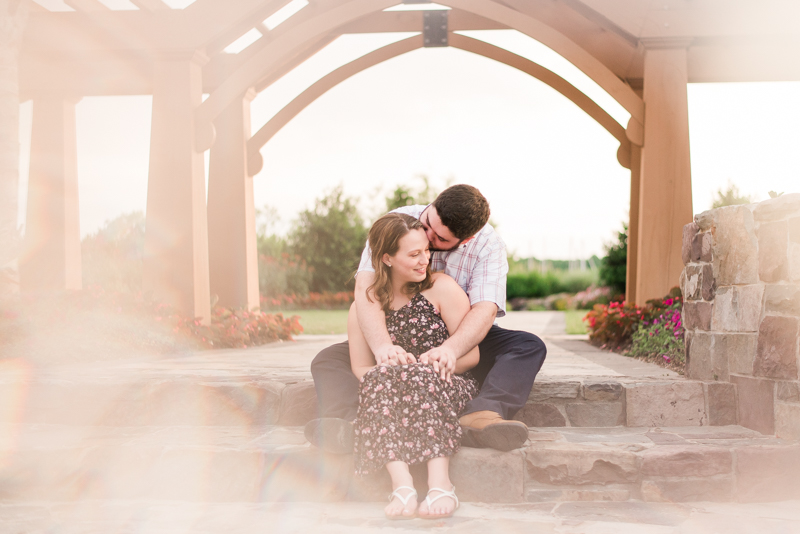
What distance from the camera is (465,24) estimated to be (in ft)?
19.4

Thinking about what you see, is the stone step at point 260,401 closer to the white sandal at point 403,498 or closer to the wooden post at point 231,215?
the white sandal at point 403,498

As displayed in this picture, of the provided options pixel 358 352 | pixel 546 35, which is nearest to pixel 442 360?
pixel 358 352

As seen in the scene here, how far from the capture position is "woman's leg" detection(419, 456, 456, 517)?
201 centimetres

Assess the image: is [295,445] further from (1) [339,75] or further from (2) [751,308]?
(1) [339,75]

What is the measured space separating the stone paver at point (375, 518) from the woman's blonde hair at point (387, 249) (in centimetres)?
82

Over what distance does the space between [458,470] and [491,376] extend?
406mm

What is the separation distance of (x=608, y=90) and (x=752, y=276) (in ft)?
8.80

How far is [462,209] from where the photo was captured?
2.37 meters

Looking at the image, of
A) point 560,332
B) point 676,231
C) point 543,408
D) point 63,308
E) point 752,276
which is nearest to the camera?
point 752,276

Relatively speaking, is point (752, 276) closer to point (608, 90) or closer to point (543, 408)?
point (543, 408)

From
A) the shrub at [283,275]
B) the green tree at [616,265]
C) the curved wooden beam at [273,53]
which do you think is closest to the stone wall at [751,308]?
the curved wooden beam at [273,53]

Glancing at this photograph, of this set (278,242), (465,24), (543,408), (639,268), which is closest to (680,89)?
(639,268)

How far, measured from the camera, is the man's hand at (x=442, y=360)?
2.27 m

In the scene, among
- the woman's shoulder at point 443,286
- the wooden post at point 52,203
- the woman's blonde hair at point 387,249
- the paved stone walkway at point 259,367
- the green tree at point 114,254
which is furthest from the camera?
the green tree at point 114,254
